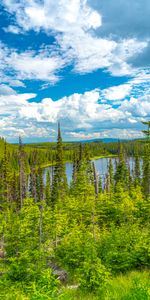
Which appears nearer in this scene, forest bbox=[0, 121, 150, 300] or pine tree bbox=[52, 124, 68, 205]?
forest bbox=[0, 121, 150, 300]

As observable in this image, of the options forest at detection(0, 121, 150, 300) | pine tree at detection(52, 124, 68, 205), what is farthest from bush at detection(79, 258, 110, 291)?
pine tree at detection(52, 124, 68, 205)

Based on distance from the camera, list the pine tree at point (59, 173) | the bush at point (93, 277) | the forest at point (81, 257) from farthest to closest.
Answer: the pine tree at point (59, 173) < the bush at point (93, 277) < the forest at point (81, 257)

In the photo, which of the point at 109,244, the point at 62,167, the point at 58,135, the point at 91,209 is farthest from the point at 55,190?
the point at 109,244

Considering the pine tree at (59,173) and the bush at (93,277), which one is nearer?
the bush at (93,277)

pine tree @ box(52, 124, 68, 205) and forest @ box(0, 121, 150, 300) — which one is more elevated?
pine tree @ box(52, 124, 68, 205)

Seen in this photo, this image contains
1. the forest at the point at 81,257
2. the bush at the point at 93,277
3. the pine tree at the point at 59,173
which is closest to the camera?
the forest at the point at 81,257

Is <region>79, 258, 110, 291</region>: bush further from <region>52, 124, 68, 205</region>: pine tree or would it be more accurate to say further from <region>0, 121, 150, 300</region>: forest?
<region>52, 124, 68, 205</region>: pine tree

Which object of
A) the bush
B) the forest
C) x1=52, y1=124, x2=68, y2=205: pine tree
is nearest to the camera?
the forest

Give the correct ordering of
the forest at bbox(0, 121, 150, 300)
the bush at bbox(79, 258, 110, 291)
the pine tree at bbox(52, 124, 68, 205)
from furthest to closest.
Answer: the pine tree at bbox(52, 124, 68, 205) < the bush at bbox(79, 258, 110, 291) < the forest at bbox(0, 121, 150, 300)

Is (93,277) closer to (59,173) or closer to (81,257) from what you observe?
(81,257)

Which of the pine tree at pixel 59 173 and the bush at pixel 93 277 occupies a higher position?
the pine tree at pixel 59 173

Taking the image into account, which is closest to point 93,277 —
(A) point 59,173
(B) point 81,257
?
(B) point 81,257

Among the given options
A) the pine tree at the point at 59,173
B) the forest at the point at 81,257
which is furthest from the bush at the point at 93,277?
the pine tree at the point at 59,173

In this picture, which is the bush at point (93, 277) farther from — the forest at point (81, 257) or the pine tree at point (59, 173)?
the pine tree at point (59, 173)
